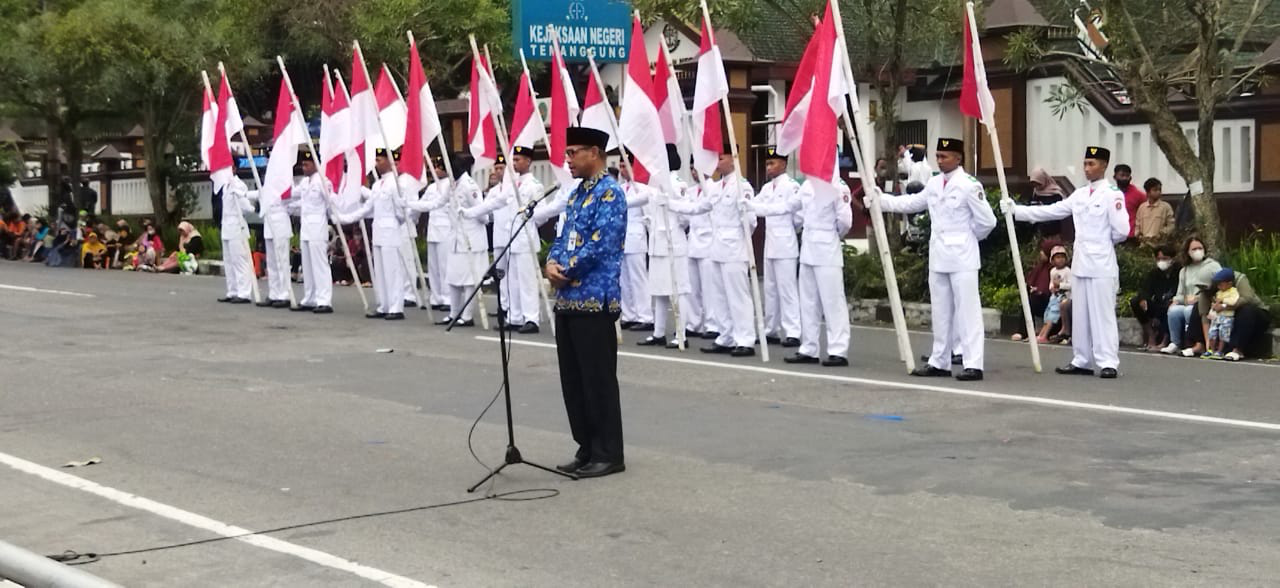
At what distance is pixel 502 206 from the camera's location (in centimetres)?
1752

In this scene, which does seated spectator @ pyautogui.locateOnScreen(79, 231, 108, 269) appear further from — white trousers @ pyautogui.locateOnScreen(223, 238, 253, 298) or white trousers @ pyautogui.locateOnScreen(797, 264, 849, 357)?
white trousers @ pyautogui.locateOnScreen(797, 264, 849, 357)

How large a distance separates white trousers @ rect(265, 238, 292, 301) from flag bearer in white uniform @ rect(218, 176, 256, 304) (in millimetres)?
490

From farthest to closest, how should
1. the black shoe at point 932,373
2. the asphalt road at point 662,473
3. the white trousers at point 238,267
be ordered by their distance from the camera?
the white trousers at point 238,267 → the black shoe at point 932,373 → the asphalt road at point 662,473

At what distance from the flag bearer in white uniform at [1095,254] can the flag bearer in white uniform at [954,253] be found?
0.31 m

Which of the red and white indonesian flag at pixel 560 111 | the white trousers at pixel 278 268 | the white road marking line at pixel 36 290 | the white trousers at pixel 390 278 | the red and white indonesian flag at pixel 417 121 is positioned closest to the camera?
the red and white indonesian flag at pixel 560 111

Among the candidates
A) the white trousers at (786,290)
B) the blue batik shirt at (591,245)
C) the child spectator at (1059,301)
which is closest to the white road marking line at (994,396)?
the white trousers at (786,290)

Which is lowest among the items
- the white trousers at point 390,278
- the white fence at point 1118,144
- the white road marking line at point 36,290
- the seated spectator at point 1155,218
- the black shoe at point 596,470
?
the black shoe at point 596,470

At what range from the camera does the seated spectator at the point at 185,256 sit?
91.2ft

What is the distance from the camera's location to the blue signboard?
2256 centimetres

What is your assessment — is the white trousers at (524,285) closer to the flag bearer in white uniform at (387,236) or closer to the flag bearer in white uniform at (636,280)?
the flag bearer in white uniform at (636,280)

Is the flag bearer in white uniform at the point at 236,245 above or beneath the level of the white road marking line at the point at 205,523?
above

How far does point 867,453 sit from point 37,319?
11.8 metres

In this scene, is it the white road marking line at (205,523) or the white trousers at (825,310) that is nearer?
the white road marking line at (205,523)

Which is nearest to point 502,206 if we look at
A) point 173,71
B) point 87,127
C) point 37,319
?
point 37,319
